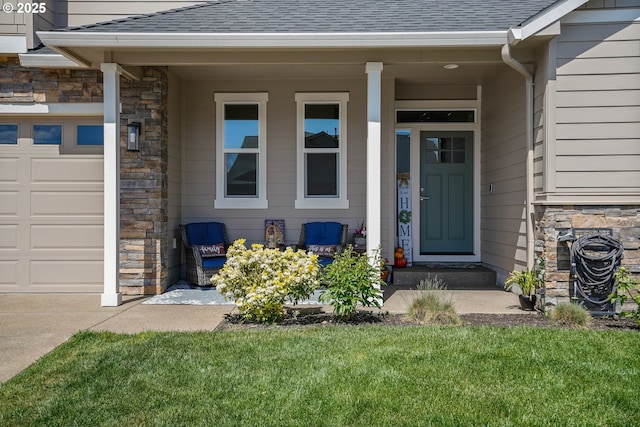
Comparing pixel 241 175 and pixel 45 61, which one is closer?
pixel 45 61

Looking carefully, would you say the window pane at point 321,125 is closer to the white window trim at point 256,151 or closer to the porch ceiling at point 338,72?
the porch ceiling at point 338,72

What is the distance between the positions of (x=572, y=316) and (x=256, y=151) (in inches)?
183

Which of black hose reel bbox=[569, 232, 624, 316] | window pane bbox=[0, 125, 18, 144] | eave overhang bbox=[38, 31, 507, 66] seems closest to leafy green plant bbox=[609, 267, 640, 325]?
black hose reel bbox=[569, 232, 624, 316]

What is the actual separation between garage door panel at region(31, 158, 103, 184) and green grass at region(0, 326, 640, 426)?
2809mm

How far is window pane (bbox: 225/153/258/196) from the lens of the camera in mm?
7641

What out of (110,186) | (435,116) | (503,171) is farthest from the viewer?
(435,116)

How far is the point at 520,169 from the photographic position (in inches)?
246

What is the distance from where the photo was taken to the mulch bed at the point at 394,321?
16.0 ft

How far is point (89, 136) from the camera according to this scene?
21.8 ft

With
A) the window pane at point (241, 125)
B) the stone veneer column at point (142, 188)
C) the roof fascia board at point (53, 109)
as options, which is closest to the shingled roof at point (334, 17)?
the stone veneer column at point (142, 188)

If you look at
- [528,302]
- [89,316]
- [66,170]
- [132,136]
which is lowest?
[89,316]

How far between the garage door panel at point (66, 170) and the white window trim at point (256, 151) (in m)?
1.65

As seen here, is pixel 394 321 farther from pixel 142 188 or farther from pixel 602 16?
pixel 602 16

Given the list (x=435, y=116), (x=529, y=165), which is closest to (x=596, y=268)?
(x=529, y=165)
